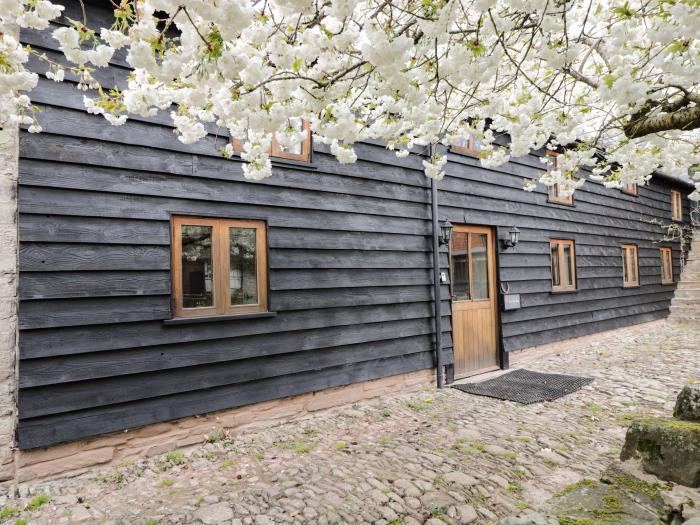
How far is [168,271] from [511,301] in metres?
5.31

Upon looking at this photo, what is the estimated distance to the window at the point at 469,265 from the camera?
A: 6539 millimetres

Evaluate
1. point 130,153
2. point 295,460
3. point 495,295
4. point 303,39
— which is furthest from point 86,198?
point 495,295

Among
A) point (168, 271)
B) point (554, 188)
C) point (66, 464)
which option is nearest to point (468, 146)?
point (554, 188)

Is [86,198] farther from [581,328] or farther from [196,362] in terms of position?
[581,328]

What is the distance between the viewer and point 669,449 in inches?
105

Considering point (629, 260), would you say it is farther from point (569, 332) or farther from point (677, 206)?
point (677, 206)

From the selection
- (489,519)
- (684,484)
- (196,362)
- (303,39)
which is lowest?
(489,519)

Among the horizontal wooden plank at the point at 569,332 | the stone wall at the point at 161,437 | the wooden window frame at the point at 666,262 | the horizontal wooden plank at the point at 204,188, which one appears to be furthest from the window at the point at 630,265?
the stone wall at the point at 161,437

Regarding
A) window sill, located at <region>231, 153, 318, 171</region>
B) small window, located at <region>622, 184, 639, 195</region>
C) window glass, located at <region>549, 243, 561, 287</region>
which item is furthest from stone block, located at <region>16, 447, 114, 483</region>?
small window, located at <region>622, 184, 639, 195</region>

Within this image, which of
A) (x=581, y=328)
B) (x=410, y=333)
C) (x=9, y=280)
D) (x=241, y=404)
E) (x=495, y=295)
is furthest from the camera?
(x=581, y=328)

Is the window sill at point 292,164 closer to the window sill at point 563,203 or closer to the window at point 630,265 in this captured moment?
the window sill at point 563,203

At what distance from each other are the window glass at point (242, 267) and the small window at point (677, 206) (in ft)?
44.6

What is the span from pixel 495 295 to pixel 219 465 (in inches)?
196

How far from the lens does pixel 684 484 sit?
8.34 feet
